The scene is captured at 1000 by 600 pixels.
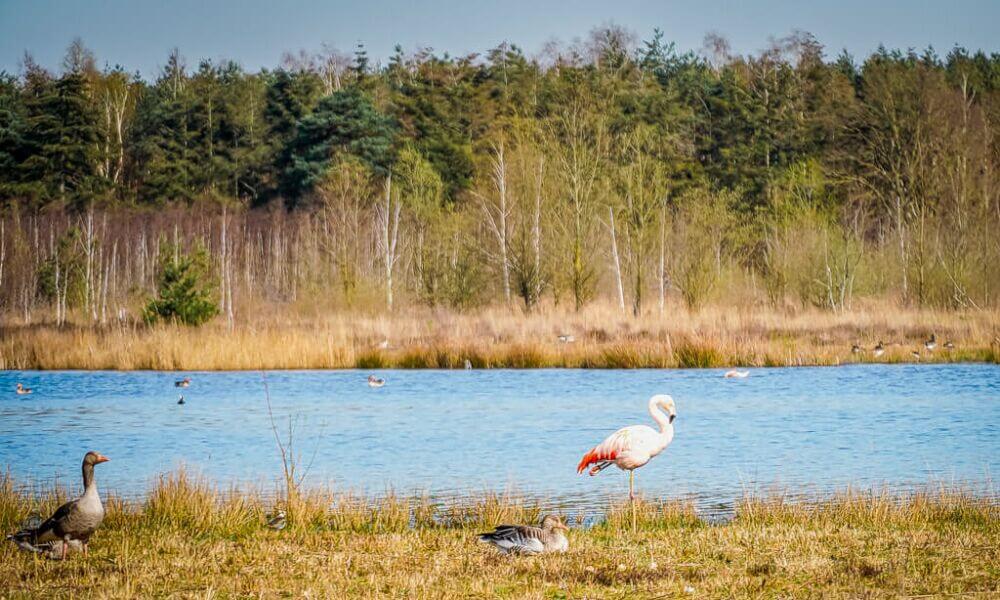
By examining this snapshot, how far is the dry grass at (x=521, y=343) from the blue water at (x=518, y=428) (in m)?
0.71

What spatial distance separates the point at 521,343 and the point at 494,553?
22411mm

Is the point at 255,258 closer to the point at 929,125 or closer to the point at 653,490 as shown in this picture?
the point at 929,125

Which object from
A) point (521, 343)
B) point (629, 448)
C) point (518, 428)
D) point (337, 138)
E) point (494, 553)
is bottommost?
point (494, 553)

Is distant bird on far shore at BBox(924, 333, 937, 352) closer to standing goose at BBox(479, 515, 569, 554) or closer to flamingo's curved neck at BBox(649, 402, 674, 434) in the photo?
flamingo's curved neck at BBox(649, 402, 674, 434)

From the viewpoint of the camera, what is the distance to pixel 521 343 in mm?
31125

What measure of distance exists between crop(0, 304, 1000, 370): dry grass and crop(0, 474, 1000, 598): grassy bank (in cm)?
1852

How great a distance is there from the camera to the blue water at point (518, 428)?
14273 mm

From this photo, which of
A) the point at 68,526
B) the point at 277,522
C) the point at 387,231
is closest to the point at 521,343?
the point at 387,231

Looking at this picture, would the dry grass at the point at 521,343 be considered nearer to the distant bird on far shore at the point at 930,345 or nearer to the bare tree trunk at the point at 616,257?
the distant bird on far shore at the point at 930,345

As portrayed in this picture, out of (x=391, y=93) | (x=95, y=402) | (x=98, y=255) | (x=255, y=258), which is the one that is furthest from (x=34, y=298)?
(x=391, y=93)

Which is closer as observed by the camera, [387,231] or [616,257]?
[616,257]

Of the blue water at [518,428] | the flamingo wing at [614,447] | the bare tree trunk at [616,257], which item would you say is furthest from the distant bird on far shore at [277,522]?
the bare tree trunk at [616,257]

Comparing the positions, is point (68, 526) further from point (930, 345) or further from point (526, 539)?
point (930, 345)

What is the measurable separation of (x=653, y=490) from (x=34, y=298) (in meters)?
36.1
